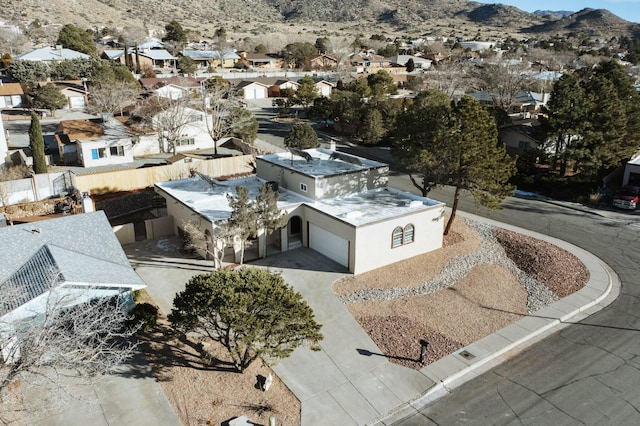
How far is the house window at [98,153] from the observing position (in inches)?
1722

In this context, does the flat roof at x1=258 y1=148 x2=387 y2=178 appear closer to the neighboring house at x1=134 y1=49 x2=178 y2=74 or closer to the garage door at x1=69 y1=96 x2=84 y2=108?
the garage door at x1=69 y1=96 x2=84 y2=108

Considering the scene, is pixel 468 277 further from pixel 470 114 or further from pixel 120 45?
pixel 120 45

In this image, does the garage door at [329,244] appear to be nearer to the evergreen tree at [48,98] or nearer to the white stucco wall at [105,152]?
the white stucco wall at [105,152]

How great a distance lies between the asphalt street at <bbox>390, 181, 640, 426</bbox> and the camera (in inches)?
653

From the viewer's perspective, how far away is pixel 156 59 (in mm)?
97312

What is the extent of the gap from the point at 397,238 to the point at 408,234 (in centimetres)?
92

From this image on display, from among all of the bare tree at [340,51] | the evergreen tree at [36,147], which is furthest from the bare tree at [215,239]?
the bare tree at [340,51]

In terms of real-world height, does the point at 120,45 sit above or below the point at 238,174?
above

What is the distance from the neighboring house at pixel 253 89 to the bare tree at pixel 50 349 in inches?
2663

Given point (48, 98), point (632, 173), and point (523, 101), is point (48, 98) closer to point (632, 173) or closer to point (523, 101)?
point (523, 101)

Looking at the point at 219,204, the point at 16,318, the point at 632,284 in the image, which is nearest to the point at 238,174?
the point at 219,204

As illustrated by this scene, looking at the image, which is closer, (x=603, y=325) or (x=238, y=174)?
(x=603, y=325)

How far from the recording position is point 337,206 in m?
29.4

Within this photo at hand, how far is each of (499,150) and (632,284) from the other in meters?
10.2
